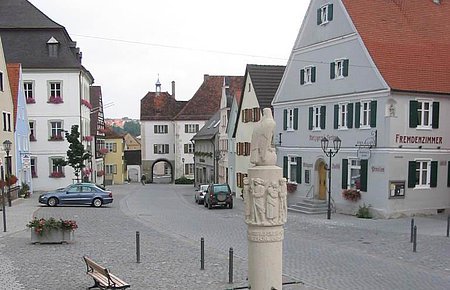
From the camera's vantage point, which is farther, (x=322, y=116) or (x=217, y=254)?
(x=322, y=116)

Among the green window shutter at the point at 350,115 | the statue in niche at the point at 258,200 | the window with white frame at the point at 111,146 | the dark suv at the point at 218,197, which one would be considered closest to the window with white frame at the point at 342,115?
the green window shutter at the point at 350,115

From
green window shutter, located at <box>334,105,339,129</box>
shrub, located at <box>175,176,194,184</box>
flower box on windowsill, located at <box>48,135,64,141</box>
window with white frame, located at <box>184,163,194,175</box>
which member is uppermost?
green window shutter, located at <box>334,105,339,129</box>

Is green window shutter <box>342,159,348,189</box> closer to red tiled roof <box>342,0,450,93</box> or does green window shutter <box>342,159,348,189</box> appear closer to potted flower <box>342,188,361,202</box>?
potted flower <box>342,188,361,202</box>

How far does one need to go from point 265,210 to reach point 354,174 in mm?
20646

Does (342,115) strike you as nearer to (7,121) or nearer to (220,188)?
(220,188)

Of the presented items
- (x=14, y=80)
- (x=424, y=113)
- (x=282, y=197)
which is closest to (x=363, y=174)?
(x=424, y=113)

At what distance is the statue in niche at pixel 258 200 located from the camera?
7719 mm

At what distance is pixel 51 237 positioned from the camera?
53.9ft

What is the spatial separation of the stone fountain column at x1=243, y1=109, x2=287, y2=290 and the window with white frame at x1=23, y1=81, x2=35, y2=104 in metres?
39.5

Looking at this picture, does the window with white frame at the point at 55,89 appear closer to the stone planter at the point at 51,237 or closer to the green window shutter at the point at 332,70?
the green window shutter at the point at 332,70

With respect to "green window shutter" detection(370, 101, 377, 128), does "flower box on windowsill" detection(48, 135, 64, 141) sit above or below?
below

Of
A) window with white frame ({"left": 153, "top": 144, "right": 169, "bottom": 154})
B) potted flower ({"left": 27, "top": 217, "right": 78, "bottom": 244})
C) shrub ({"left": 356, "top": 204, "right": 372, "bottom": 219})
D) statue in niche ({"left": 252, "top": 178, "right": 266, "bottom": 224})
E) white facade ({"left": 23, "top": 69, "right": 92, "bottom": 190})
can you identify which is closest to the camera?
statue in niche ({"left": 252, "top": 178, "right": 266, "bottom": 224})

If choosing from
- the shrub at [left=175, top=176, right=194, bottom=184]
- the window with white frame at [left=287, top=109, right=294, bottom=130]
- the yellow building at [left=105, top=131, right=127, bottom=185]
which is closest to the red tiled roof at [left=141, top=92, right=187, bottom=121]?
the yellow building at [left=105, top=131, right=127, bottom=185]

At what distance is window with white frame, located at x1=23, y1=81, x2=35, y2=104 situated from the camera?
142ft
